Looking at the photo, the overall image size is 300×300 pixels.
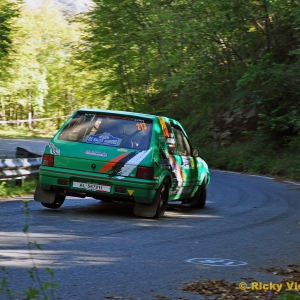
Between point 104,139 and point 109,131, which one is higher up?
point 109,131

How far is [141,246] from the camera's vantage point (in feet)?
26.9

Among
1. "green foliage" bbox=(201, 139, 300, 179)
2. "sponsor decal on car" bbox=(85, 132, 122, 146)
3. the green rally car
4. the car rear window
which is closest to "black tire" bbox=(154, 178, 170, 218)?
the green rally car

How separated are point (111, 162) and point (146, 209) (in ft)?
3.26

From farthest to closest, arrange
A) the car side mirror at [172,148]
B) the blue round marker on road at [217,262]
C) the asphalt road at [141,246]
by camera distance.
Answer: the car side mirror at [172,148]
the blue round marker on road at [217,262]
the asphalt road at [141,246]

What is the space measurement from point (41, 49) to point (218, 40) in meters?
43.5

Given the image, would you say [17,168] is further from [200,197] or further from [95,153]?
[95,153]

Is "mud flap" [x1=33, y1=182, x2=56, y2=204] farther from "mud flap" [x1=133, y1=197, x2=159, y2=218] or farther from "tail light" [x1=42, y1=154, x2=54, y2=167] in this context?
"mud flap" [x1=133, y1=197, x2=159, y2=218]

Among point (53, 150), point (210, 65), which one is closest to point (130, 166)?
point (53, 150)

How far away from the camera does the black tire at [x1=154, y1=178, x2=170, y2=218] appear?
11070 mm

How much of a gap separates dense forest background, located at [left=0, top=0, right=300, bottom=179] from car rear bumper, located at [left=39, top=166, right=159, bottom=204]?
31.1 feet

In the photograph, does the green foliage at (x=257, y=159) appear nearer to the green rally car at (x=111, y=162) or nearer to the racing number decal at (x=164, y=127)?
the racing number decal at (x=164, y=127)

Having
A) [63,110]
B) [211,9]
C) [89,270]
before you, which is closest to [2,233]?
[89,270]

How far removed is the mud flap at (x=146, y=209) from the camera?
1105 centimetres

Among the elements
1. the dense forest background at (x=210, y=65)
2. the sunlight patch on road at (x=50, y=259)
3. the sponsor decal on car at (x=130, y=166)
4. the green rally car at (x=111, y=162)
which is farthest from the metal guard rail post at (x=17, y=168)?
the sunlight patch on road at (x=50, y=259)
